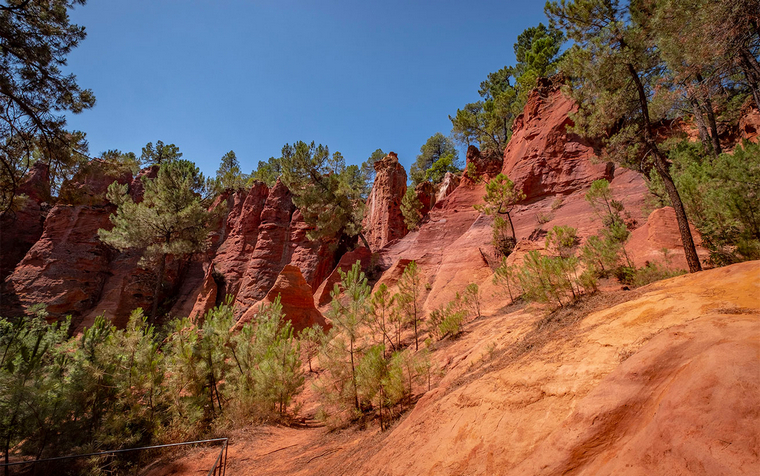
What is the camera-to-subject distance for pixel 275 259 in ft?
90.2

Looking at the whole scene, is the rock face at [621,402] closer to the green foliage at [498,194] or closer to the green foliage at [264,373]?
the green foliage at [264,373]

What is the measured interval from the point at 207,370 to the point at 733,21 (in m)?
18.6

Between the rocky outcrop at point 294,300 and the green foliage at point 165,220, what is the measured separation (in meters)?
9.43

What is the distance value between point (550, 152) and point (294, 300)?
20.4 metres

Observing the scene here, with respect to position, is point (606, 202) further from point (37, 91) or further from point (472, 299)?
point (37, 91)

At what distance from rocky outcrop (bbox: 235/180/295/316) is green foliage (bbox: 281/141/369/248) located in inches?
126

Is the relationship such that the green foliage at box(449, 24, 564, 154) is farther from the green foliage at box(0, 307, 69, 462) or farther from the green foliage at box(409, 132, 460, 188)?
the green foliage at box(0, 307, 69, 462)

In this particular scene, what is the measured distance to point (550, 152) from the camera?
72.8 ft

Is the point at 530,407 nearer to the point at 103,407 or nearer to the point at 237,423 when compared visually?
the point at 237,423

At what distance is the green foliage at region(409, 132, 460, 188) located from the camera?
3681 centimetres

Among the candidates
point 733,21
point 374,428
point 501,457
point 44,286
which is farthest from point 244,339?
point 44,286

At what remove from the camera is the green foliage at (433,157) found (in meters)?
36.8

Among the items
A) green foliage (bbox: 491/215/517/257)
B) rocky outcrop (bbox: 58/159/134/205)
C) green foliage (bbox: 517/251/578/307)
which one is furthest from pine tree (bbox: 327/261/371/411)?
green foliage (bbox: 491/215/517/257)

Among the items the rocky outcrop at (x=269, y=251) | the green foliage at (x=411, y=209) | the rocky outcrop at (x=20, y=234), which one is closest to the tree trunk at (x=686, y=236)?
the green foliage at (x=411, y=209)
